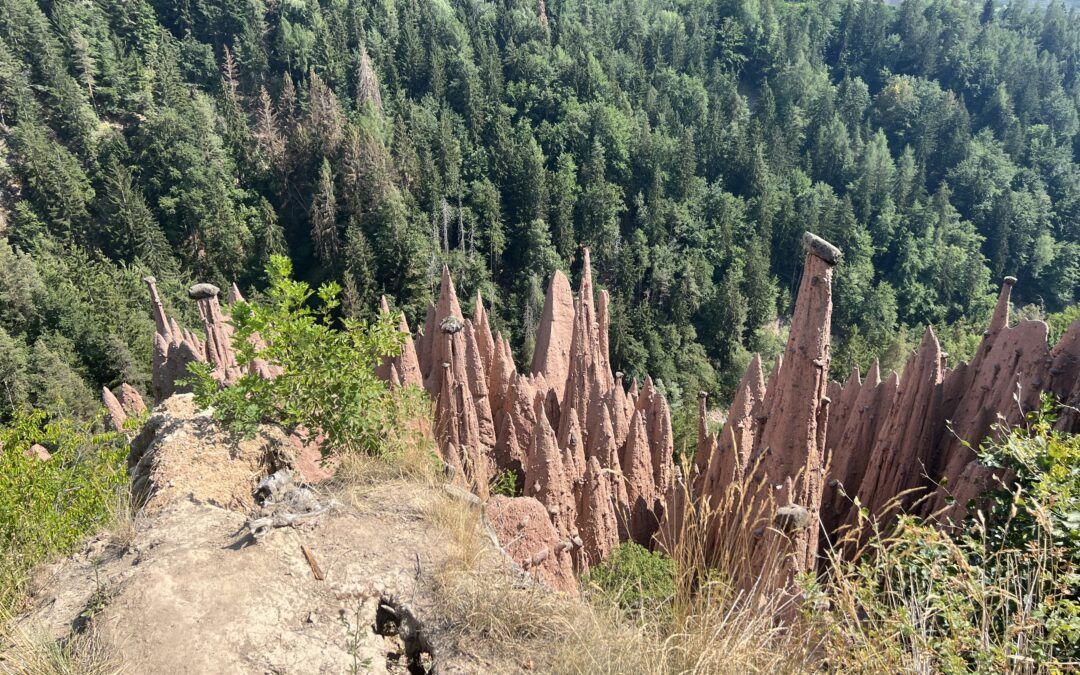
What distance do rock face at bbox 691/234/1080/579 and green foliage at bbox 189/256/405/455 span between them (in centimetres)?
497

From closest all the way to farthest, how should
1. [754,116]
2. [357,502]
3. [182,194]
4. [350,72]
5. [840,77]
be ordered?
[357,502] < [182,194] < [350,72] < [754,116] < [840,77]

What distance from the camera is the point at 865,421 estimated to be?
13.7 m

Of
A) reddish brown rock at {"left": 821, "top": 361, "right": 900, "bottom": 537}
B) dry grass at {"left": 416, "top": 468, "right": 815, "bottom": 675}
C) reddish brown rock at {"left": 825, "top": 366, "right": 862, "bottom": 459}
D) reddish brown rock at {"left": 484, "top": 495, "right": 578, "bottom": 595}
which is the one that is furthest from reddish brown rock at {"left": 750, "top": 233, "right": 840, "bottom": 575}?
reddish brown rock at {"left": 825, "top": 366, "right": 862, "bottom": 459}

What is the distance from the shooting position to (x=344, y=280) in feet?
123

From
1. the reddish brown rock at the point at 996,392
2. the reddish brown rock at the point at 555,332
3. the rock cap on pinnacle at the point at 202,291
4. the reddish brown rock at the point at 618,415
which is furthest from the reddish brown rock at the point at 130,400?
the reddish brown rock at the point at 996,392

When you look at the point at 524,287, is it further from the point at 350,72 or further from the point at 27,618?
the point at 27,618

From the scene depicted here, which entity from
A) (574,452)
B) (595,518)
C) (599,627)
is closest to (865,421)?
(595,518)

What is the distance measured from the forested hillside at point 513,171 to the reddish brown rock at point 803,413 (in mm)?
27449

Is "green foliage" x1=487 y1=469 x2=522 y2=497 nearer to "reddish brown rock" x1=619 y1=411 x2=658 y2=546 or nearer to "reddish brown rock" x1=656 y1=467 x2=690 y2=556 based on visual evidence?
"reddish brown rock" x1=619 y1=411 x2=658 y2=546

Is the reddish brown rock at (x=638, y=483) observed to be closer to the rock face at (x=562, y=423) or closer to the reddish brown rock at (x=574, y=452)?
the rock face at (x=562, y=423)

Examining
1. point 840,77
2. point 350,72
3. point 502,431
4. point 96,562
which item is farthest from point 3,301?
point 840,77

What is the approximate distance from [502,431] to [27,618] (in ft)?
34.6

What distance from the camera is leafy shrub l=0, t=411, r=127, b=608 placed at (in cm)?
443

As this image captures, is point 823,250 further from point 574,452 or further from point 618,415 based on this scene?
point 618,415
